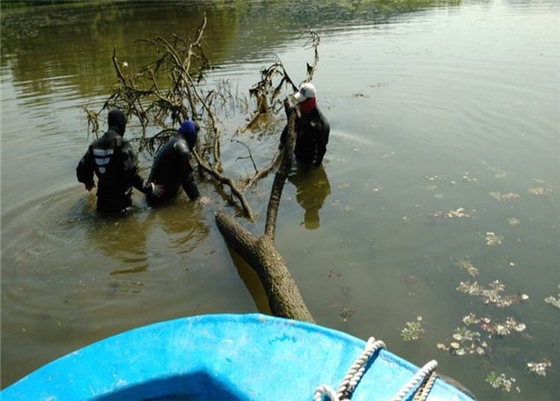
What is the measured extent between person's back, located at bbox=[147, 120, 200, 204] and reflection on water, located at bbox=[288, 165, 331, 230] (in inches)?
64.9

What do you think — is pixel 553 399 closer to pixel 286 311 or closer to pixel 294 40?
pixel 286 311

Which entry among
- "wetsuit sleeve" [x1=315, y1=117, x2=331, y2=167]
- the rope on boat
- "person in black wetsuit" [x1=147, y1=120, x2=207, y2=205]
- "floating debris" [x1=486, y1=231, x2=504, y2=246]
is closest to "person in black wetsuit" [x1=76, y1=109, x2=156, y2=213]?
"person in black wetsuit" [x1=147, y1=120, x2=207, y2=205]

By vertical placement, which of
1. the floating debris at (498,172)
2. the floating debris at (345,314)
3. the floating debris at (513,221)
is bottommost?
the floating debris at (345,314)

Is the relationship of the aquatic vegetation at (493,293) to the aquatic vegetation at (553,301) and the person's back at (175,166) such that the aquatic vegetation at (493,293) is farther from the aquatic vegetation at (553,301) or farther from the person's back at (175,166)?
the person's back at (175,166)

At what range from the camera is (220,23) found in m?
23.8

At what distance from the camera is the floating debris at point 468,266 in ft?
16.7

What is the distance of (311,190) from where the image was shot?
7.39 m

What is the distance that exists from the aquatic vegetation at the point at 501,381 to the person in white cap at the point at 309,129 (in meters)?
4.64

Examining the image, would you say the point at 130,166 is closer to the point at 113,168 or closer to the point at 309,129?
the point at 113,168

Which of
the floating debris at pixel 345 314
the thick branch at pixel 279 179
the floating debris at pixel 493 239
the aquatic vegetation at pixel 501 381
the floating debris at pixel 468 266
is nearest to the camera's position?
the aquatic vegetation at pixel 501 381

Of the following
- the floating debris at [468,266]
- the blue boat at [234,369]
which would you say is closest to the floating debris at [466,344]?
the floating debris at [468,266]

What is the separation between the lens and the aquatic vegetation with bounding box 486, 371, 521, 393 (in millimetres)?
3693

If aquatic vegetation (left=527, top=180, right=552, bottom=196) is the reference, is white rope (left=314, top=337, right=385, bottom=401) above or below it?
above

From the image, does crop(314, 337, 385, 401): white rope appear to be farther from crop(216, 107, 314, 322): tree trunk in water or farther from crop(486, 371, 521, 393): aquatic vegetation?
crop(486, 371, 521, 393): aquatic vegetation
